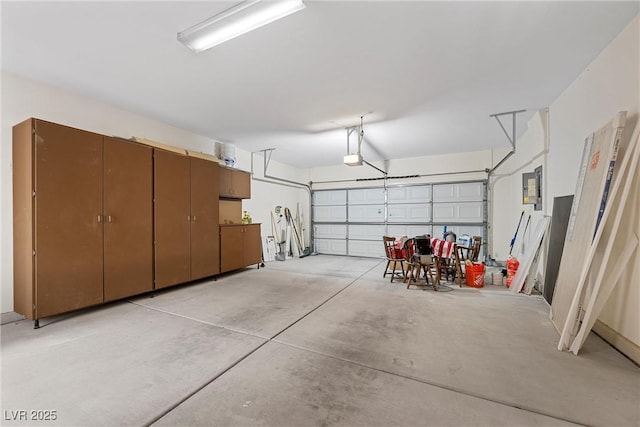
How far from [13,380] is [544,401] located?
3.66m

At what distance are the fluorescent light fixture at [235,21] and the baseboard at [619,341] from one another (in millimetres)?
3845

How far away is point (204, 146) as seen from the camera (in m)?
5.35

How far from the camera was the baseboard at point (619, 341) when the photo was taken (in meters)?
1.97

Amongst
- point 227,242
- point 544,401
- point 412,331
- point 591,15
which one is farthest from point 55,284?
point 591,15

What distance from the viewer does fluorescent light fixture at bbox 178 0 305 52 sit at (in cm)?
194

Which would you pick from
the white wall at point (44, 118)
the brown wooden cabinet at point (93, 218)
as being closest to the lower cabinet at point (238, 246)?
the brown wooden cabinet at point (93, 218)

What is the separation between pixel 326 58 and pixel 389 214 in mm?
5605

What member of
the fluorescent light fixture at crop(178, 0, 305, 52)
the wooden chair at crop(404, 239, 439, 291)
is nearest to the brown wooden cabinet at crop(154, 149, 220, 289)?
the fluorescent light fixture at crop(178, 0, 305, 52)

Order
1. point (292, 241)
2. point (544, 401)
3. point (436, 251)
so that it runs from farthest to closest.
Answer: point (292, 241) → point (436, 251) → point (544, 401)

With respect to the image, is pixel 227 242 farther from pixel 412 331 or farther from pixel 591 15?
pixel 591 15

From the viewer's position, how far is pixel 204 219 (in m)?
4.49

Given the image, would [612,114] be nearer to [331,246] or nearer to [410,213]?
[410,213]

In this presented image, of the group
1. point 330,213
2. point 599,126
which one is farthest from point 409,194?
point 599,126

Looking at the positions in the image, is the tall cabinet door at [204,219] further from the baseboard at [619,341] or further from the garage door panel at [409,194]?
the baseboard at [619,341]
